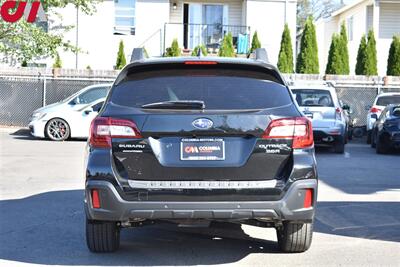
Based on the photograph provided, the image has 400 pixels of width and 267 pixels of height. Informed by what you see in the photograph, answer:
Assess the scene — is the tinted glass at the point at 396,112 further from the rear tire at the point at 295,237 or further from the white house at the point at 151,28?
the white house at the point at 151,28

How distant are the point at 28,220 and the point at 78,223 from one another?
684 millimetres

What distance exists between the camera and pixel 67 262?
657 centimetres

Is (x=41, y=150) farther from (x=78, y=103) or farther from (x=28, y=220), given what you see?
(x=28, y=220)

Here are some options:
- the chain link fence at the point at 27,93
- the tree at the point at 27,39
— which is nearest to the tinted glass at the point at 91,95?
the tree at the point at 27,39

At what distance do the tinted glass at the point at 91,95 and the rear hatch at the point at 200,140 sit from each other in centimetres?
1425

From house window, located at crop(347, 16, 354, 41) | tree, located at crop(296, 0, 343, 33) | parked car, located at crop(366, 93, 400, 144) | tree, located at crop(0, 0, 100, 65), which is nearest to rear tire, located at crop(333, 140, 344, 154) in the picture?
parked car, located at crop(366, 93, 400, 144)

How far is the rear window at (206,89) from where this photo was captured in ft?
20.3

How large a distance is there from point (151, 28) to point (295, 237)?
23.4 metres

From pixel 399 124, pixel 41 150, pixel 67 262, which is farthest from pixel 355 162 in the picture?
pixel 67 262

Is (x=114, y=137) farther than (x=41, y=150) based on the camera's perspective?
No

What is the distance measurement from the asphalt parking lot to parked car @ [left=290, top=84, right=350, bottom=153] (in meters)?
4.21

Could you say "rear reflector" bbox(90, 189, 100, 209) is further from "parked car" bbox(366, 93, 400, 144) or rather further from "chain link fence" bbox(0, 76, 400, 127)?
"chain link fence" bbox(0, 76, 400, 127)

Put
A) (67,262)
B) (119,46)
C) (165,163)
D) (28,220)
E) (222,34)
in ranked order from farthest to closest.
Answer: (222,34) → (119,46) → (28,220) → (67,262) → (165,163)

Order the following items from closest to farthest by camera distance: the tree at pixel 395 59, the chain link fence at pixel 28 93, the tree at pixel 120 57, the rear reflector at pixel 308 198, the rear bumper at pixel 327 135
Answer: the rear reflector at pixel 308 198, the rear bumper at pixel 327 135, the chain link fence at pixel 28 93, the tree at pixel 395 59, the tree at pixel 120 57
